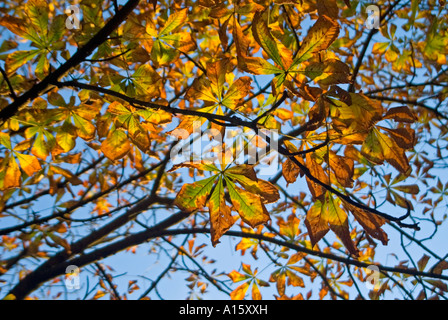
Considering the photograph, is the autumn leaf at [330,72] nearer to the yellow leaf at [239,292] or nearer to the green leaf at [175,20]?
the green leaf at [175,20]

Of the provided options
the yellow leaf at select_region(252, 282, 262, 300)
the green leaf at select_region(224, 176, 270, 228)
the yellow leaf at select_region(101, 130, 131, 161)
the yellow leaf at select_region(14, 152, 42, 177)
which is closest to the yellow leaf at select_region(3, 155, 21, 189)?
the yellow leaf at select_region(14, 152, 42, 177)

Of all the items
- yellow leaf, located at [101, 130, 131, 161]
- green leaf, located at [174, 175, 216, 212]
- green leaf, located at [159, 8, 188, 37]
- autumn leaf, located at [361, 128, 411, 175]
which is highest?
green leaf, located at [159, 8, 188, 37]

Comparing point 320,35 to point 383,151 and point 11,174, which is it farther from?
point 11,174

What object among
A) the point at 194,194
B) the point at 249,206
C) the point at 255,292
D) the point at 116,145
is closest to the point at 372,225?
the point at 249,206

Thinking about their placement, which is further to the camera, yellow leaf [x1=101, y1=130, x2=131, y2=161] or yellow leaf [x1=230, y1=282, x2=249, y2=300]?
yellow leaf [x1=230, y1=282, x2=249, y2=300]

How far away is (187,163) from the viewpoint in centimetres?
88

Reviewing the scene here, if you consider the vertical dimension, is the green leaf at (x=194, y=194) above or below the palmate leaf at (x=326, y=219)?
above

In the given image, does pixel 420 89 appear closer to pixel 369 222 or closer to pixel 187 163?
pixel 369 222

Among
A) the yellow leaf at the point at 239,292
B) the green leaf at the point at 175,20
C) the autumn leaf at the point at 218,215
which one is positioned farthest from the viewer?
the yellow leaf at the point at 239,292

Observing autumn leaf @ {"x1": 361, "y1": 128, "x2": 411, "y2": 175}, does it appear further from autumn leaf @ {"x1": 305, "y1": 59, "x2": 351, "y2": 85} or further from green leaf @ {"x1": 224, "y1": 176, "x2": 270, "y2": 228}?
green leaf @ {"x1": 224, "y1": 176, "x2": 270, "y2": 228}

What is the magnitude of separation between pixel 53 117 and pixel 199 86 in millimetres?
614

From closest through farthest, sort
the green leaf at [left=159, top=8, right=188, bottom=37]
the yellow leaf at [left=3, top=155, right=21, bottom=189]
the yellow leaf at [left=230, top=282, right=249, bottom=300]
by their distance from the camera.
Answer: the green leaf at [left=159, top=8, right=188, bottom=37] → the yellow leaf at [left=3, top=155, right=21, bottom=189] → the yellow leaf at [left=230, top=282, right=249, bottom=300]

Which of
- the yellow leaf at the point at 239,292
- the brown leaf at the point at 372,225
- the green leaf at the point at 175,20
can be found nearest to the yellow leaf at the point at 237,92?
the green leaf at the point at 175,20

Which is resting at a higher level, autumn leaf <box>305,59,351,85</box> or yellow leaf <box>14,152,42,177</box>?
yellow leaf <box>14,152,42,177</box>
